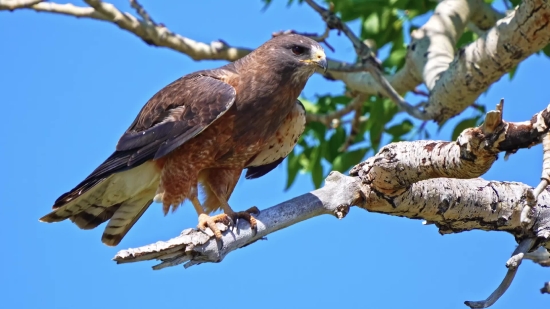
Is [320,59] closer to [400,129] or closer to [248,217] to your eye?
[248,217]

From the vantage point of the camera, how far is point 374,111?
239 inches

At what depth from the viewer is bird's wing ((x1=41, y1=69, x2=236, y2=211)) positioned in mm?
5055

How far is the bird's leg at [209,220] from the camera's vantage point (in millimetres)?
3874

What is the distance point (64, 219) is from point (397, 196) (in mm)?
2527

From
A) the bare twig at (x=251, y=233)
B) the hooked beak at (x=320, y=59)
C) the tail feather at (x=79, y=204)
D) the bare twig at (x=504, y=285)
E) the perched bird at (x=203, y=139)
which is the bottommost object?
the bare twig at (x=504, y=285)

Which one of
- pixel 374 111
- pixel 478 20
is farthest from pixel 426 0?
pixel 374 111

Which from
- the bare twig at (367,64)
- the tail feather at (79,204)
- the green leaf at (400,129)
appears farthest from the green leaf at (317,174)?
the tail feather at (79,204)

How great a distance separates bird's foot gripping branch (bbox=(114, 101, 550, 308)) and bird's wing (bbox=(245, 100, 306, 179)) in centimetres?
128

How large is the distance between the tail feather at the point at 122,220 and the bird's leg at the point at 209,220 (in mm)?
578

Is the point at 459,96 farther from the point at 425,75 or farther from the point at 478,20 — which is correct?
the point at 478,20

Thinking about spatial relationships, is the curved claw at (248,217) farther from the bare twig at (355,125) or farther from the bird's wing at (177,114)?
the bare twig at (355,125)

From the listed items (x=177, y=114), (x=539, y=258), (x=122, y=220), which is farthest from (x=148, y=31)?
(x=539, y=258)

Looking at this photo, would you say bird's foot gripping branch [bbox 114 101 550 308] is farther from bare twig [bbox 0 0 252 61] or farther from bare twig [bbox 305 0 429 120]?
bare twig [bbox 0 0 252 61]

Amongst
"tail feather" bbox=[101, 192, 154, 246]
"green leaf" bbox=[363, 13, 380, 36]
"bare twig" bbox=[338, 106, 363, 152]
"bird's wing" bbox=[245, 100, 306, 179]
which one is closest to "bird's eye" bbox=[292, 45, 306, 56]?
"bird's wing" bbox=[245, 100, 306, 179]
